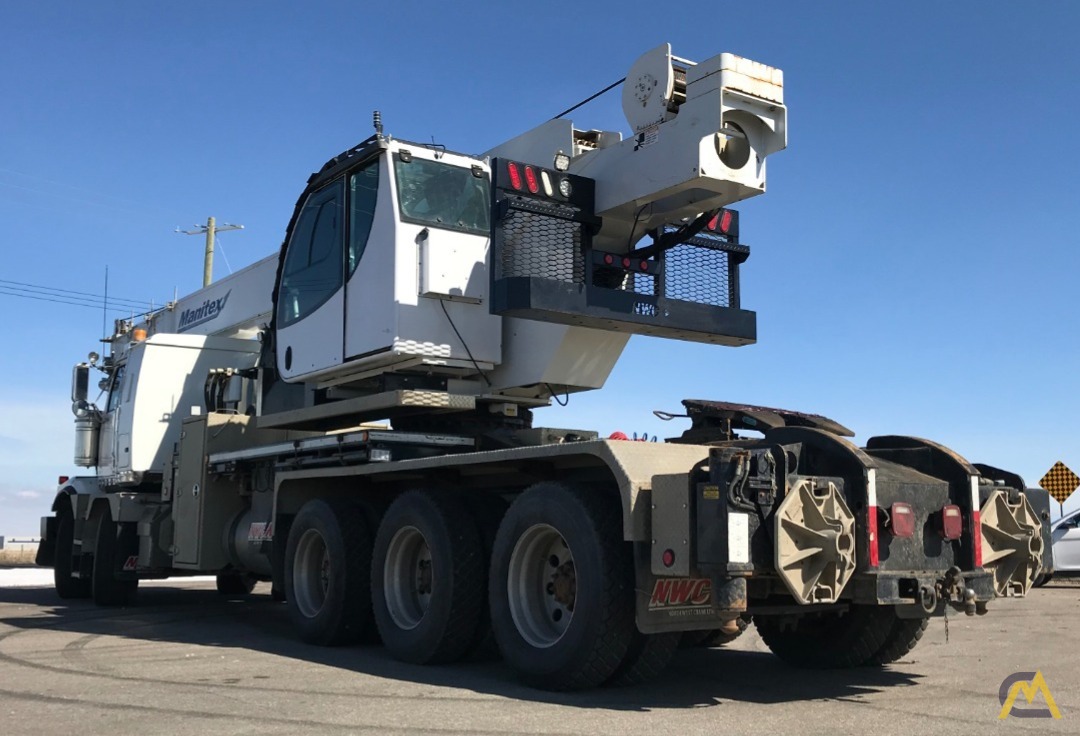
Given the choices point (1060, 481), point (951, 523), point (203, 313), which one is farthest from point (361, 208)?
point (1060, 481)

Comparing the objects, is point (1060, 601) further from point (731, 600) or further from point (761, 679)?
point (731, 600)

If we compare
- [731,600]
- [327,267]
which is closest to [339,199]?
[327,267]

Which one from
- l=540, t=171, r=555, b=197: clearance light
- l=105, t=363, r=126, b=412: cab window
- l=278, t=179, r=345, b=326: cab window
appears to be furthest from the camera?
l=105, t=363, r=126, b=412: cab window

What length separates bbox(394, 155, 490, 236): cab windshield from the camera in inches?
348

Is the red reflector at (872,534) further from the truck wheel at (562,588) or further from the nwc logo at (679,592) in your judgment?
the truck wheel at (562,588)

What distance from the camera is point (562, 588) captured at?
706 centimetres

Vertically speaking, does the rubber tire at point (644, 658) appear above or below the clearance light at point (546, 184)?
below

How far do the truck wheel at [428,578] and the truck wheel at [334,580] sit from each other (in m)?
0.46

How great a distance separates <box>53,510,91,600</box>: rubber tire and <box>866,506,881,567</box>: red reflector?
11.6 m

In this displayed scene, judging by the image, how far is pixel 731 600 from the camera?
5820mm

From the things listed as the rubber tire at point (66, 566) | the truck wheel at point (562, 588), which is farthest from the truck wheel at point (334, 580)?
the rubber tire at point (66, 566)

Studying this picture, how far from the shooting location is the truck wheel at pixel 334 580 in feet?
29.5

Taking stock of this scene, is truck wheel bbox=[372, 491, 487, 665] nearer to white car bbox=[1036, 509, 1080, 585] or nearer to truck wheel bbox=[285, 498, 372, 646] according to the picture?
truck wheel bbox=[285, 498, 372, 646]

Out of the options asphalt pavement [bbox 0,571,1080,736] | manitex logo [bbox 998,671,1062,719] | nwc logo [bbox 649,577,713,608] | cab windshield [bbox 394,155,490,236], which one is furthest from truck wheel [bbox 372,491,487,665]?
manitex logo [bbox 998,671,1062,719]
